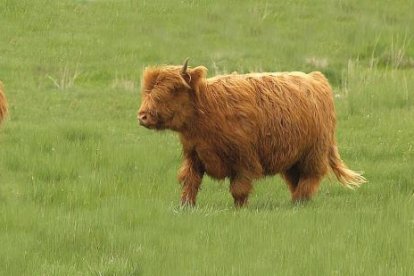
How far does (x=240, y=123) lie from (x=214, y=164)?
0.46 metres

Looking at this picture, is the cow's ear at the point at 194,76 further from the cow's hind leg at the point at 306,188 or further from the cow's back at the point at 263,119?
the cow's hind leg at the point at 306,188

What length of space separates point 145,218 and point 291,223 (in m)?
1.26

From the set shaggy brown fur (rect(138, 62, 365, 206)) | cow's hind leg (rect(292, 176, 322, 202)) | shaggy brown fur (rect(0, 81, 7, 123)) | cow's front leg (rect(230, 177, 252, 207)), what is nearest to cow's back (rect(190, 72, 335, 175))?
shaggy brown fur (rect(138, 62, 365, 206))

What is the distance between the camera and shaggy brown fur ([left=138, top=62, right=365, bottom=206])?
29.4 ft

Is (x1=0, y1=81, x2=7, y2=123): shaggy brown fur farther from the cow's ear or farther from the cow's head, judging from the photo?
the cow's ear

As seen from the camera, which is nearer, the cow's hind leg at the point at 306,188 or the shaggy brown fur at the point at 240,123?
the shaggy brown fur at the point at 240,123

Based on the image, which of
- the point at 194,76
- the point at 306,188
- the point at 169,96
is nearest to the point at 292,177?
the point at 306,188

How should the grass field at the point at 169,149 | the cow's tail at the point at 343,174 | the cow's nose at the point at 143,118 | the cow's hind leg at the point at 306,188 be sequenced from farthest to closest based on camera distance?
the cow's tail at the point at 343,174, the cow's hind leg at the point at 306,188, the cow's nose at the point at 143,118, the grass field at the point at 169,149

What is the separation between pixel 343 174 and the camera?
33.4ft

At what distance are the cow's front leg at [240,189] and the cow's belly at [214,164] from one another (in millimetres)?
136

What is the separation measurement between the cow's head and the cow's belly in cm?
34

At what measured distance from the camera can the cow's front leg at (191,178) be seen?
30.2ft

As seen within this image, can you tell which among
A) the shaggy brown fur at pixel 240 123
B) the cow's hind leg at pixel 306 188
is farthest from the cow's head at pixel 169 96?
the cow's hind leg at pixel 306 188

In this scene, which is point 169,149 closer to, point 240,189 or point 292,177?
point 292,177
